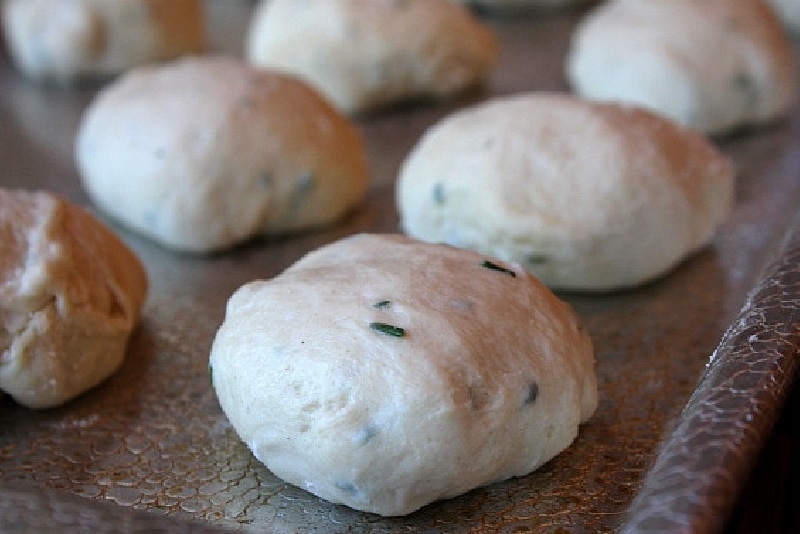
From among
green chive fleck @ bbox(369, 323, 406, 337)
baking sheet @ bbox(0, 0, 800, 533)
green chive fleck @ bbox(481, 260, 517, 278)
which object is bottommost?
baking sheet @ bbox(0, 0, 800, 533)

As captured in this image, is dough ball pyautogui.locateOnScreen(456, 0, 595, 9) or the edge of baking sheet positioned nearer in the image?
the edge of baking sheet

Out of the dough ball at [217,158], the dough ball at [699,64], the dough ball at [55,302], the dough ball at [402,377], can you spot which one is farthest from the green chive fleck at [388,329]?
the dough ball at [699,64]

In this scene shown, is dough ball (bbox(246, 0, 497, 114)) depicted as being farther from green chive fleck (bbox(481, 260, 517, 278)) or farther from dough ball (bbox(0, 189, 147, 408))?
green chive fleck (bbox(481, 260, 517, 278))

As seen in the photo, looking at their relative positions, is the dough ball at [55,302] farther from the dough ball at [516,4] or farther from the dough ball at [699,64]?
the dough ball at [516,4]

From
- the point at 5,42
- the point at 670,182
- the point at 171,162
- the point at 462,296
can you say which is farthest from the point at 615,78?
the point at 5,42

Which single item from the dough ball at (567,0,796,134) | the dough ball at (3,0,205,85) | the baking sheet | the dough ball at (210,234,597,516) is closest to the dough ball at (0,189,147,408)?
the baking sheet

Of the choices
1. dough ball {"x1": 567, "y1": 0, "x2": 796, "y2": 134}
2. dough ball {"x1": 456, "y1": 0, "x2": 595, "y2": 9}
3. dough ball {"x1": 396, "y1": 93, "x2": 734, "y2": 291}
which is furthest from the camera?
dough ball {"x1": 456, "y1": 0, "x2": 595, "y2": 9}

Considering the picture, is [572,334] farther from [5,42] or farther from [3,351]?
[5,42]
